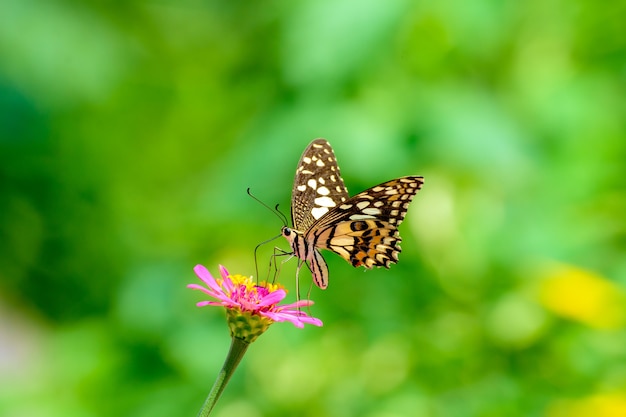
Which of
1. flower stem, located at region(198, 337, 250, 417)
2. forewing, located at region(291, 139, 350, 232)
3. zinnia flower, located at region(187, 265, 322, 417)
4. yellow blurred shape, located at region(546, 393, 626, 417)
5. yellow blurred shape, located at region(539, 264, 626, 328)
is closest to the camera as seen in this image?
flower stem, located at region(198, 337, 250, 417)

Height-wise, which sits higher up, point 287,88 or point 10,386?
point 287,88

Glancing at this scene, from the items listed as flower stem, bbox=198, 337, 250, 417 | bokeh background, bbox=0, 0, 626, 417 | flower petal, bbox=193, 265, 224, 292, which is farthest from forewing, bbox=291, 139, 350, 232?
flower stem, bbox=198, 337, 250, 417

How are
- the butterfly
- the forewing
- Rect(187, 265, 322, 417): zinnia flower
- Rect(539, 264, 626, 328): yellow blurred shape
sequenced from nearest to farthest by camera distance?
Rect(187, 265, 322, 417): zinnia flower → the butterfly → the forewing → Rect(539, 264, 626, 328): yellow blurred shape

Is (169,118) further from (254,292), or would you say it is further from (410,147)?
(254,292)

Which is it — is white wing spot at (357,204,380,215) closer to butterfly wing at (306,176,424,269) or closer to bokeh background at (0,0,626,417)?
butterfly wing at (306,176,424,269)

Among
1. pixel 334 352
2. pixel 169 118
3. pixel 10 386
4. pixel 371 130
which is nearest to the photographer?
pixel 334 352

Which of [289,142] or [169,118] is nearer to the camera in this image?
[289,142]

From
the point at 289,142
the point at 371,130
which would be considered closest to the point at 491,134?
the point at 371,130

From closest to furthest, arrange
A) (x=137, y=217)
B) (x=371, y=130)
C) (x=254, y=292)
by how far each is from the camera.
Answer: (x=254, y=292)
(x=371, y=130)
(x=137, y=217)
